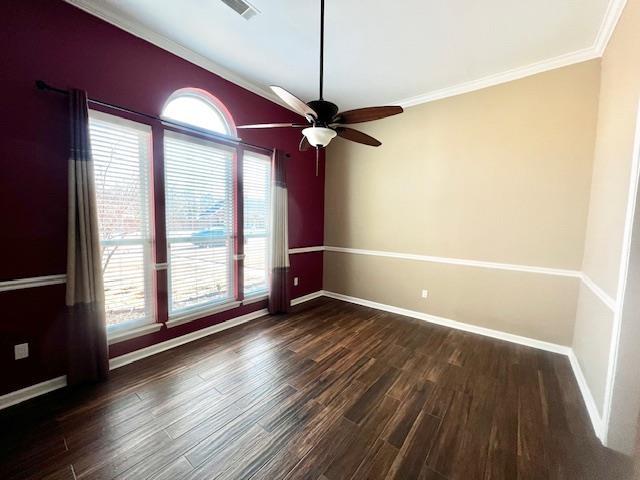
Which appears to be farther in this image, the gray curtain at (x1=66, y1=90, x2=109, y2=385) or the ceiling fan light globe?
the gray curtain at (x1=66, y1=90, x2=109, y2=385)

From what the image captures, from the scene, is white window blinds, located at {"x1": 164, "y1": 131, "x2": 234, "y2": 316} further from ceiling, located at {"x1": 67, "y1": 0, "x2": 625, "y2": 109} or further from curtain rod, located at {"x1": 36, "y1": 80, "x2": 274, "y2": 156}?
ceiling, located at {"x1": 67, "y1": 0, "x2": 625, "y2": 109}

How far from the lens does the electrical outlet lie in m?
1.81

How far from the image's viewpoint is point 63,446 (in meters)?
1.49

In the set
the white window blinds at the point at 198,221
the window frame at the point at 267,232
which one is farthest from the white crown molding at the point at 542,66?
the white window blinds at the point at 198,221

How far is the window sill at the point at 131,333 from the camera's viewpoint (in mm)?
2234

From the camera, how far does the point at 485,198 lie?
3.01 meters

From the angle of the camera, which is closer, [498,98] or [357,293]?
Result: [498,98]

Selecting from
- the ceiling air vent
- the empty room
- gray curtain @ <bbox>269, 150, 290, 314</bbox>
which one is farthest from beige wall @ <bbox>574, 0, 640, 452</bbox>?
gray curtain @ <bbox>269, 150, 290, 314</bbox>

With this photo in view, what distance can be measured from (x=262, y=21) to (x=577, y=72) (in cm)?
304

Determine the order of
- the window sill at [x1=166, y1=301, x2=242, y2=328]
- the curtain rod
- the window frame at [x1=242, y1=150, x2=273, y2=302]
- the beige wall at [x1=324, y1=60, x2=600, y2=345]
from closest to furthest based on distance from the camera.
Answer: the curtain rod, the beige wall at [x1=324, y1=60, x2=600, y2=345], the window sill at [x1=166, y1=301, x2=242, y2=328], the window frame at [x1=242, y1=150, x2=273, y2=302]

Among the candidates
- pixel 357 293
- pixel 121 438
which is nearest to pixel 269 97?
pixel 357 293

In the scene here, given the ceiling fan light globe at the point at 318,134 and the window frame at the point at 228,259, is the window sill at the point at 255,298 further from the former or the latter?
the ceiling fan light globe at the point at 318,134

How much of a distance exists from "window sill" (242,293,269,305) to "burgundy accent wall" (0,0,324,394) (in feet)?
4.26

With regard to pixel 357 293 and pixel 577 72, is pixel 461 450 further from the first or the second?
pixel 577 72
